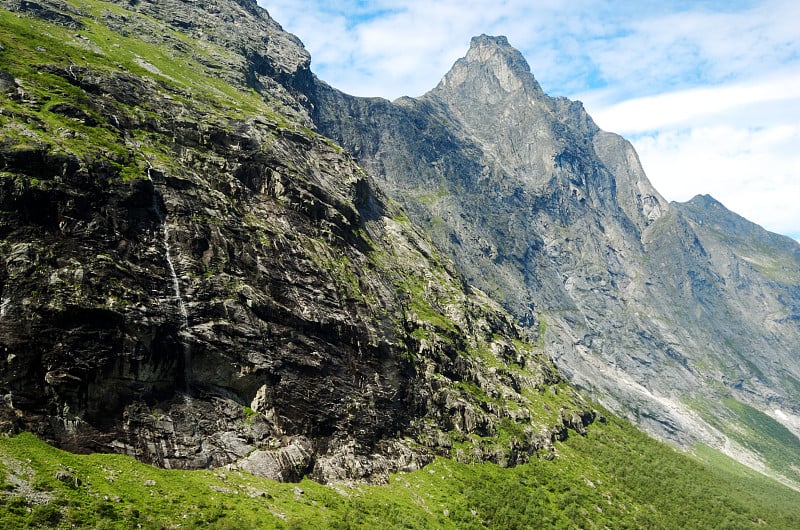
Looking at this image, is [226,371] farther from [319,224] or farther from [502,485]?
[502,485]

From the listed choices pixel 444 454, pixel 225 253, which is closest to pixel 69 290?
pixel 225 253

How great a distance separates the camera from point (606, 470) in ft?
383

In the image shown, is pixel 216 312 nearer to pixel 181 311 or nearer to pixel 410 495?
pixel 181 311

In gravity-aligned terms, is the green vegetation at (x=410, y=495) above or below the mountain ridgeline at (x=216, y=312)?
below

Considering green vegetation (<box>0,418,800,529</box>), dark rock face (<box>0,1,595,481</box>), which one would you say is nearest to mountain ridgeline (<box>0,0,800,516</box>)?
dark rock face (<box>0,1,595,481</box>)

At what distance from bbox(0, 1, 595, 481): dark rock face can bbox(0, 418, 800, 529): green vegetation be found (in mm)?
3988

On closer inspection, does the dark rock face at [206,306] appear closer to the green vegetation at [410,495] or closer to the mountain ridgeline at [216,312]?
the mountain ridgeline at [216,312]

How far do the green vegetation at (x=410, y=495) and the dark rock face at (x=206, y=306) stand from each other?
157 inches

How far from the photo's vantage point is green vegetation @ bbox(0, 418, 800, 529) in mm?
44875

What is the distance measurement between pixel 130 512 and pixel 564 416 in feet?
376

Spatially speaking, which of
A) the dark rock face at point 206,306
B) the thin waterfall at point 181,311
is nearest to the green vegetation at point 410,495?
the dark rock face at point 206,306

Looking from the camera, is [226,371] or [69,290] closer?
[69,290]

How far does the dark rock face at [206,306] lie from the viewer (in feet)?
190

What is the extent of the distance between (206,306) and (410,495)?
44202 mm
